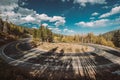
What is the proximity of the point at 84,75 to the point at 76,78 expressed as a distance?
7.25ft

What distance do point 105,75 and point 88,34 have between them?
314ft

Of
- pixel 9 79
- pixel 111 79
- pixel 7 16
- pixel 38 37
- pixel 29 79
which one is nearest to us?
pixel 9 79

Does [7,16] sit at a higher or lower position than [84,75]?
higher

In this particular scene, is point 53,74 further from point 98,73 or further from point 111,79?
point 111,79

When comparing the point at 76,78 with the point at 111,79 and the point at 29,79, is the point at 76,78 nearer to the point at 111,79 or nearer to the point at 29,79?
the point at 111,79

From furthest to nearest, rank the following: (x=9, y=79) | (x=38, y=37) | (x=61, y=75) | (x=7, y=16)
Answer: (x=7, y=16) → (x=38, y=37) → (x=61, y=75) → (x=9, y=79)

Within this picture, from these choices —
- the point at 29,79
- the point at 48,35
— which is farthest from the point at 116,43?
the point at 29,79

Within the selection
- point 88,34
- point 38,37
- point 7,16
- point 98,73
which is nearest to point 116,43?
point 88,34

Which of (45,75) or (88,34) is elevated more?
(88,34)

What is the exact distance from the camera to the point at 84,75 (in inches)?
861

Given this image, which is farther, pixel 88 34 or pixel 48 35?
pixel 88 34

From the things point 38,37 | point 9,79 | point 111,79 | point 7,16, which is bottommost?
point 111,79

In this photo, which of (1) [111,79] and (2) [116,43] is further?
(2) [116,43]

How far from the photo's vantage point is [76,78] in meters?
20.5
